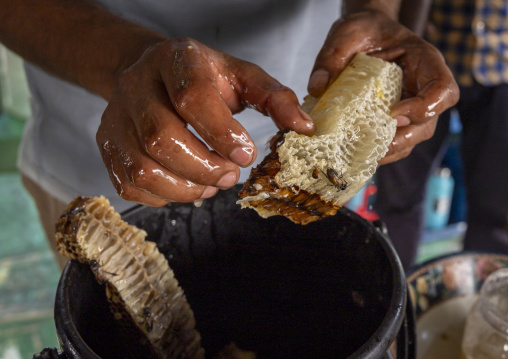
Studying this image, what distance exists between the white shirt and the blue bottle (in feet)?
5.16

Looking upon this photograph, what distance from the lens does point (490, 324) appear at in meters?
0.89

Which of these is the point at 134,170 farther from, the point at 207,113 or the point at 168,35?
the point at 168,35

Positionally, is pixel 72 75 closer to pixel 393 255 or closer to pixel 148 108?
pixel 148 108

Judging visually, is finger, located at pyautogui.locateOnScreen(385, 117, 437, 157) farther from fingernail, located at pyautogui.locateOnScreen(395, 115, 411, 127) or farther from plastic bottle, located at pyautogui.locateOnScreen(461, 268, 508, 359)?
plastic bottle, located at pyautogui.locateOnScreen(461, 268, 508, 359)

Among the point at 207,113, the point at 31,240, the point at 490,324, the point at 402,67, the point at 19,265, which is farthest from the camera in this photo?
the point at 31,240

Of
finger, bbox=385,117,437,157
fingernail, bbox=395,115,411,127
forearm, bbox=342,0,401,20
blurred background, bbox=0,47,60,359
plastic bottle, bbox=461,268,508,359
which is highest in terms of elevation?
forearm, bbox=342,0,401,20

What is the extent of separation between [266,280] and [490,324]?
1.42ft

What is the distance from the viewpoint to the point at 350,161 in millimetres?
797

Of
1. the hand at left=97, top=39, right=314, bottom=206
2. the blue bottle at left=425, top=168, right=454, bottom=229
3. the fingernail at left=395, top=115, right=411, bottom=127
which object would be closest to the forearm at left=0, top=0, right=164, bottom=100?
the hand at left=97, top=39, right=314, bottom=206

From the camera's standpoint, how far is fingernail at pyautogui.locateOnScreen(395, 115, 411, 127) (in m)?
0.90

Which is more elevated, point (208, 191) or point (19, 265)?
point (208, 191)

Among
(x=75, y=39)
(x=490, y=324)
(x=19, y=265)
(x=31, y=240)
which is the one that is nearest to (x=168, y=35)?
(x=75, y=39)

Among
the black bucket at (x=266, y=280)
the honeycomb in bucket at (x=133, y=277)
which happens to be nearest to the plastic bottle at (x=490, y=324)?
the black bucket at (x=266, y=280)

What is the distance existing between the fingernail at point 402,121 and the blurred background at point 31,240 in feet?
2.77
